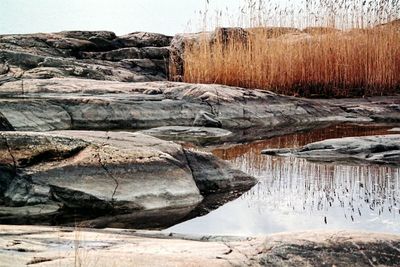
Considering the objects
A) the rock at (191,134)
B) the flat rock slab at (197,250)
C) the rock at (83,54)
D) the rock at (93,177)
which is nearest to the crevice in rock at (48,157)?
the rock at (93,177)

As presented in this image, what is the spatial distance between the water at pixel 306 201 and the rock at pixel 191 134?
117 centimetres

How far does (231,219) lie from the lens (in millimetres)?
3873

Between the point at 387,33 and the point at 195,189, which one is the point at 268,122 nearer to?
the point at 387,33

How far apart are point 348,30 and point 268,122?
3.23m

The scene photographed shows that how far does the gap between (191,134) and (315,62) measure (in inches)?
163

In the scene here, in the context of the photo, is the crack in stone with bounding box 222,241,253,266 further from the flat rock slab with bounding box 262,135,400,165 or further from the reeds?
the reeds

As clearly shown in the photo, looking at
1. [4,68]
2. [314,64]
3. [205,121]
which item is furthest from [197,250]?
[4,68]

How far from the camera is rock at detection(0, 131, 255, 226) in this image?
3.88 m

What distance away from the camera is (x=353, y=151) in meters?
6.01

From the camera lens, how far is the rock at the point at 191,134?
23.8ft

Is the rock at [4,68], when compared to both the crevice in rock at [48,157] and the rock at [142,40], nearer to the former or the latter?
the rock at [142,40]

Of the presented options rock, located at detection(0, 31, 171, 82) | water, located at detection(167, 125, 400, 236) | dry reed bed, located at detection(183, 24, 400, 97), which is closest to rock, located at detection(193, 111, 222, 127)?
water, located at detection(167, 125, 400, 236)

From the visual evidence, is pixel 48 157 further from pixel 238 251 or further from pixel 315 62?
pixel 315 62

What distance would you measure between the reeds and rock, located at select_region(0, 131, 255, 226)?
6336mm
